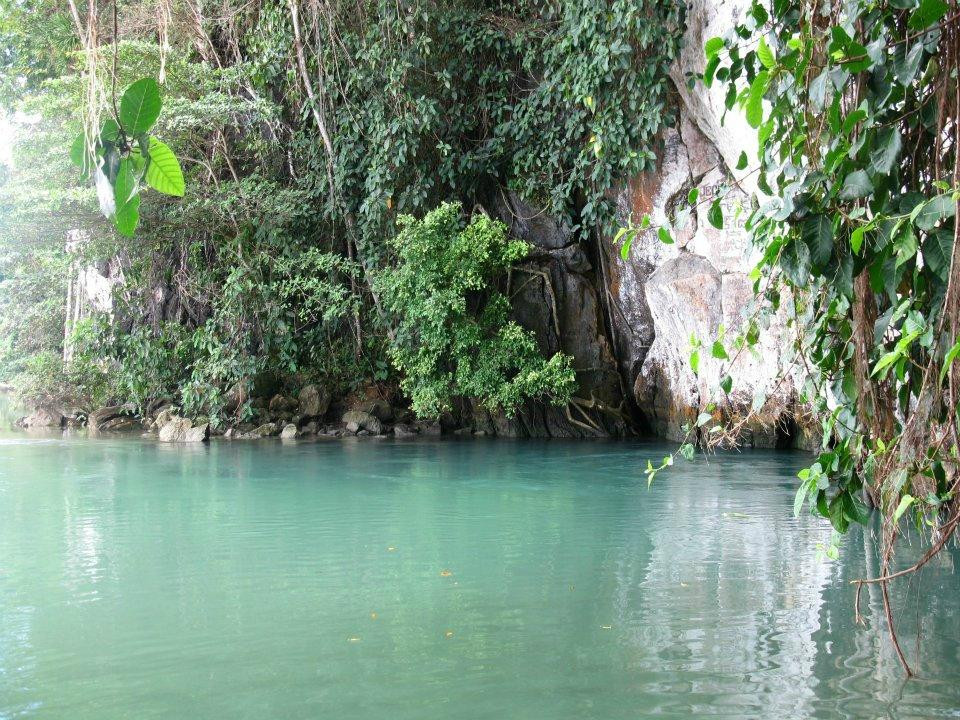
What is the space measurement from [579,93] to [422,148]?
8.78ft

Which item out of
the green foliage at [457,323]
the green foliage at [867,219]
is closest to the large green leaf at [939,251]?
the green foliage at [867,219]

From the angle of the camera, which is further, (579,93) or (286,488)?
(579,93)

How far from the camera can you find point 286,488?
7.66 m

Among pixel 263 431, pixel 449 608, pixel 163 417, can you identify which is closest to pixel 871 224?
pixel 449 608

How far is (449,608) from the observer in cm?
394

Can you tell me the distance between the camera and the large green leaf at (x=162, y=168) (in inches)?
58.4

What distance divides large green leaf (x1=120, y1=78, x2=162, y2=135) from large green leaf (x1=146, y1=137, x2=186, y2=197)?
0.14 feet

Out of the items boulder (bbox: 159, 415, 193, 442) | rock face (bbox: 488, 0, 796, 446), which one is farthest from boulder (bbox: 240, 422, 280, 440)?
rock face (bbox: 488, 0, 796, 446)

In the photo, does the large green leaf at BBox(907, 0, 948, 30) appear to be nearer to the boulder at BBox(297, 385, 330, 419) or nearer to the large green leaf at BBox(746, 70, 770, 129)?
the large green leaf at BBox(746, 70, 770, 129)

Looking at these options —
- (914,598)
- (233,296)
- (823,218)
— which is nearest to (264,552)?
(914,598)

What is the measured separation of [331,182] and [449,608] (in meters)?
8.78

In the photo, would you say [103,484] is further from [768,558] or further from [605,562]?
[768,558]

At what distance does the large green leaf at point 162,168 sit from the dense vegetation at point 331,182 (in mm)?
8473

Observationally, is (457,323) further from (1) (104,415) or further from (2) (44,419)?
(2) (44,419)
